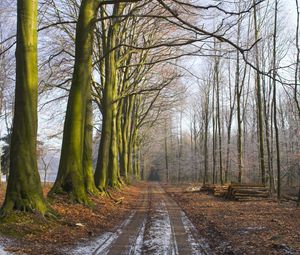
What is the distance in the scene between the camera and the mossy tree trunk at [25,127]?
32.4 ft

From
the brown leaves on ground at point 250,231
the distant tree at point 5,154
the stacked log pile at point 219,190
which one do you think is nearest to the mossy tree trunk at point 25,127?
the brown leaves on ground at point 250,231

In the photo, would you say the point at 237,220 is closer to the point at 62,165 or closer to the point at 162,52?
the point at 62,165

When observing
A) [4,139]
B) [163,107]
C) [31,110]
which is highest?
[163,107]

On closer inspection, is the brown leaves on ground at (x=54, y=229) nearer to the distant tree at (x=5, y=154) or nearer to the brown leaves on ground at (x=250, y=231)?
the brown leaves on ground at (x=250, y=231)

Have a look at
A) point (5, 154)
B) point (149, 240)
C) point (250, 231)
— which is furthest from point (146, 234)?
point (5, 154)

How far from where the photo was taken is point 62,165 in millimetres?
14172

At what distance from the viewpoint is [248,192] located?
22031mm

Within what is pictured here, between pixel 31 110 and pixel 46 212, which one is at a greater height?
pixel 31 110

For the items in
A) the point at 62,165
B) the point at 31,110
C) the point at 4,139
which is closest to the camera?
the point at 31,110

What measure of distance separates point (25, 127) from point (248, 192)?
14852mm

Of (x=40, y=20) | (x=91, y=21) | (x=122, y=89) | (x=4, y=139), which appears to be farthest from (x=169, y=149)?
(x=91, y=21)

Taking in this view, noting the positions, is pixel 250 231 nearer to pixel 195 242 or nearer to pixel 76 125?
pixel 195 242

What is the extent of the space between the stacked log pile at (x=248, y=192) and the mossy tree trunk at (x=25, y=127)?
1362 centimetres

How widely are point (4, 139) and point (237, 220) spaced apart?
42.5 m
